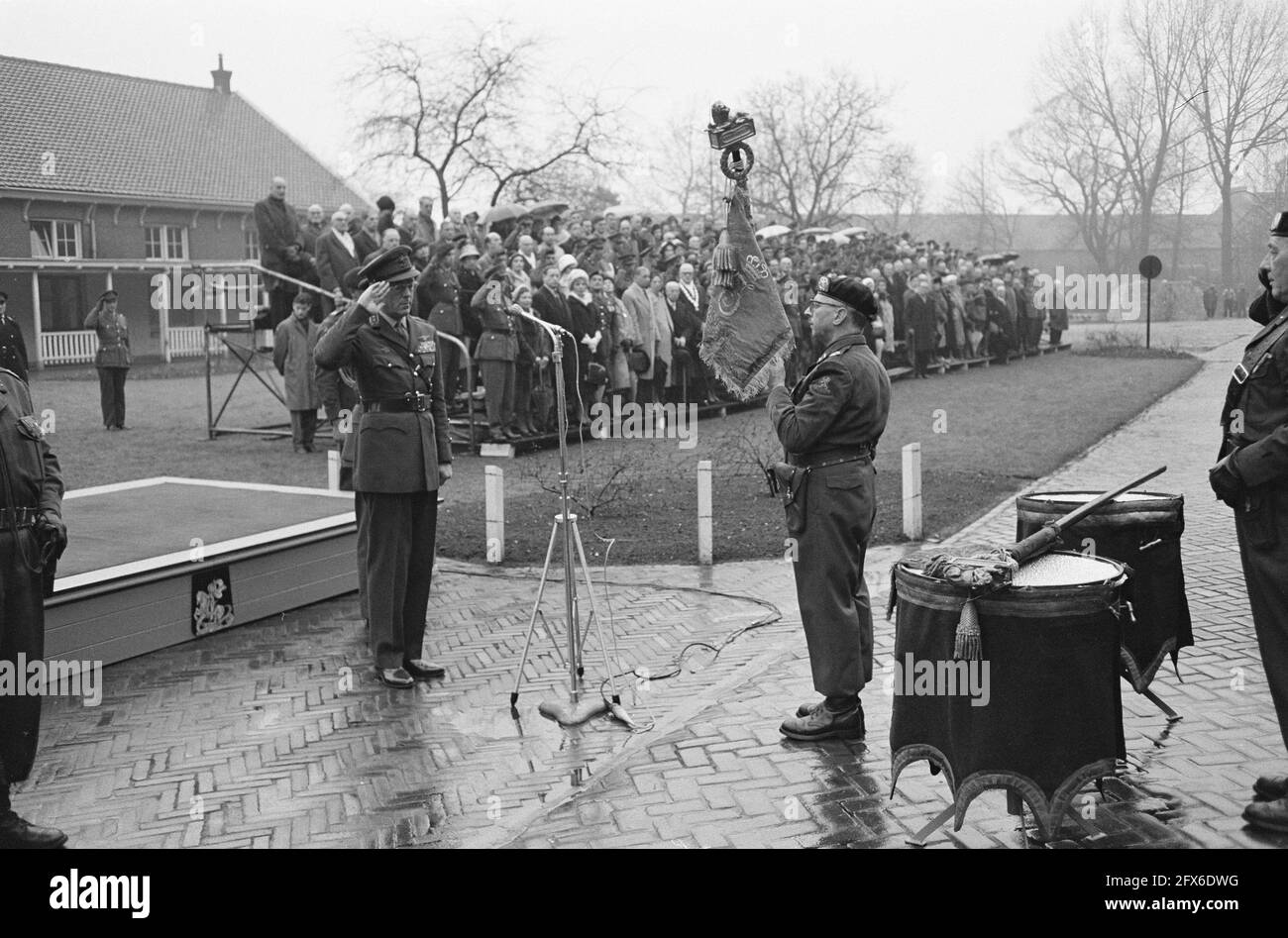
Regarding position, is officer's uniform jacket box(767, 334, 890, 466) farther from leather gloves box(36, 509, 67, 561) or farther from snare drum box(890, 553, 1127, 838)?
leather gloves box(36, 509, 67, 561)

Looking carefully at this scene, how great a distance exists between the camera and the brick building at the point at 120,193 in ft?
95.8

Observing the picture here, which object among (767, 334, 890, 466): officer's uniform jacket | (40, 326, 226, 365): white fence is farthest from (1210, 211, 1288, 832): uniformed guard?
(40, 326, 226, 365): white fence

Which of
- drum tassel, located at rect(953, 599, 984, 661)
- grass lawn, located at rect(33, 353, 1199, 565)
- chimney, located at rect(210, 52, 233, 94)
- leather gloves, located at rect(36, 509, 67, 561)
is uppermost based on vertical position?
chimney, located at rect(210, 52, 233, 94)

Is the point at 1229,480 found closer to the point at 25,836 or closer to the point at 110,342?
the point at 25,836

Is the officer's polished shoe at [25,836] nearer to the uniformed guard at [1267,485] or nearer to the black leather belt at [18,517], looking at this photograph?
the black leather belt at [18,517]

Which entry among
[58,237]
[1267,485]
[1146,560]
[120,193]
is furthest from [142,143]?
[1267,485]

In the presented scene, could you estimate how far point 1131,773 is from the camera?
5.62 m

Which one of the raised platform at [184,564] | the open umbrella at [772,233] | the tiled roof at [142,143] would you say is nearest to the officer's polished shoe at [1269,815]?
the raised platform at [184,564]

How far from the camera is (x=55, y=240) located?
31438mm

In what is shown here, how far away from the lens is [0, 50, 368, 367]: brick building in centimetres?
2919

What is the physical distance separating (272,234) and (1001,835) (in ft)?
48.0

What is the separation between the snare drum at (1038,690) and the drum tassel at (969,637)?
0.12 feet

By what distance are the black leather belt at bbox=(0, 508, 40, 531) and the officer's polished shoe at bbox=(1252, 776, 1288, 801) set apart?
523cm
